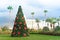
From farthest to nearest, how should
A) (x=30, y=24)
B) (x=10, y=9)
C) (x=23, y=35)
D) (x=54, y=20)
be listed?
(x=54, y=20)
(x=30, y=24)
(x=10, y=9)
(x=23, y=35)

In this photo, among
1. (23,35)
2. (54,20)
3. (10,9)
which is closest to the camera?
(23,35)

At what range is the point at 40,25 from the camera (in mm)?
62219

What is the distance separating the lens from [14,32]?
2428 centimetres

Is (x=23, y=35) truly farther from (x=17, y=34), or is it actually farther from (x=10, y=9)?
(x=10, y=9)

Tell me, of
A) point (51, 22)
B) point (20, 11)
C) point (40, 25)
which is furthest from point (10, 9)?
point (20, 11)

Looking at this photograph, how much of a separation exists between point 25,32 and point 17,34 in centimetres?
95

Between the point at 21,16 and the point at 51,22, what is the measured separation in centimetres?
4527

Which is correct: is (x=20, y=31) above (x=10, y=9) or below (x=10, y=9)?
below

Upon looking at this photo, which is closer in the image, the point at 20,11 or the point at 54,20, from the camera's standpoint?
the point at 20,11

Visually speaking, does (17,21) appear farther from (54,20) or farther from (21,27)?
(54,20)

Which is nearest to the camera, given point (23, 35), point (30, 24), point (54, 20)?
point (23, 35)

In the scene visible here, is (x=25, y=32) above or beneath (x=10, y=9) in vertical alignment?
beneath

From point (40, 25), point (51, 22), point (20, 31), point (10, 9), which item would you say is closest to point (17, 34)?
point (20, 31)

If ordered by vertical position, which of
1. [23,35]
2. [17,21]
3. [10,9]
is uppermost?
[10,9]
